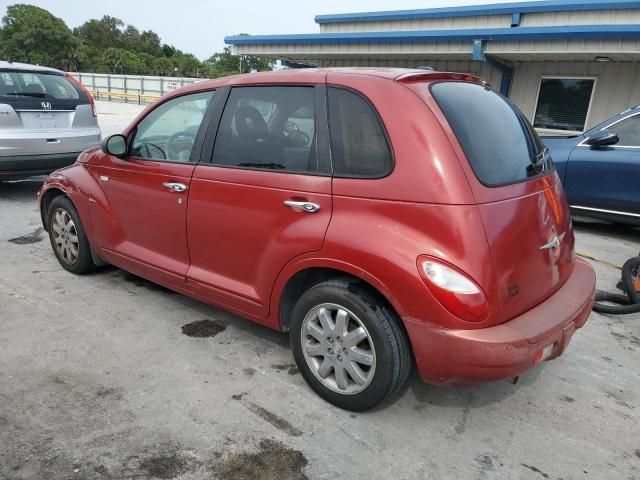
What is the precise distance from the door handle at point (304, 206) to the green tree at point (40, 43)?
73804 mm

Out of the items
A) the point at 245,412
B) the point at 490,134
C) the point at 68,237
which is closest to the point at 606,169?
the point at 490,134

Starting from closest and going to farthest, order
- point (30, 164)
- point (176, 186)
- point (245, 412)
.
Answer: point (245, 412)
point (176, 186)
point (30, 164)

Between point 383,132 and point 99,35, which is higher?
point 99,35

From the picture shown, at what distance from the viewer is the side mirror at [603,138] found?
5.95 m

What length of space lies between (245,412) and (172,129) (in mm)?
2018

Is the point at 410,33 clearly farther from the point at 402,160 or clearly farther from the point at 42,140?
the point at 402,160

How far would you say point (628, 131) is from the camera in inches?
238

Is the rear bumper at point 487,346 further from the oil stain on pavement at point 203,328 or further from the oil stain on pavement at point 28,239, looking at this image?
the oil stain on pavement at point 28,239

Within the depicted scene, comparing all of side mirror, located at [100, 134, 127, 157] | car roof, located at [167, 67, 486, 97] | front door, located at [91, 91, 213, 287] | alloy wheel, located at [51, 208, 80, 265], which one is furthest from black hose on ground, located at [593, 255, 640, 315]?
alloy wheel, located at [51, 208, 80, 265]

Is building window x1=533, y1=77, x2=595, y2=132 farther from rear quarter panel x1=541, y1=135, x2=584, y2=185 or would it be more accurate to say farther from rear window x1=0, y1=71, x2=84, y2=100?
rear window x1=0, y1=71, x2=84, y2=100

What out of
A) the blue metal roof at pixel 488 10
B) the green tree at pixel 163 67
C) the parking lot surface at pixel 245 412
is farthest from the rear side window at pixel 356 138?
the green tree at pixel 163 67

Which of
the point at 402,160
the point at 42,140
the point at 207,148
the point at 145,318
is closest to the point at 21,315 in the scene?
the point at 145,318

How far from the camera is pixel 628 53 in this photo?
28.2 feet

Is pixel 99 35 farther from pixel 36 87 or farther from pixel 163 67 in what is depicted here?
pixel 36 87
